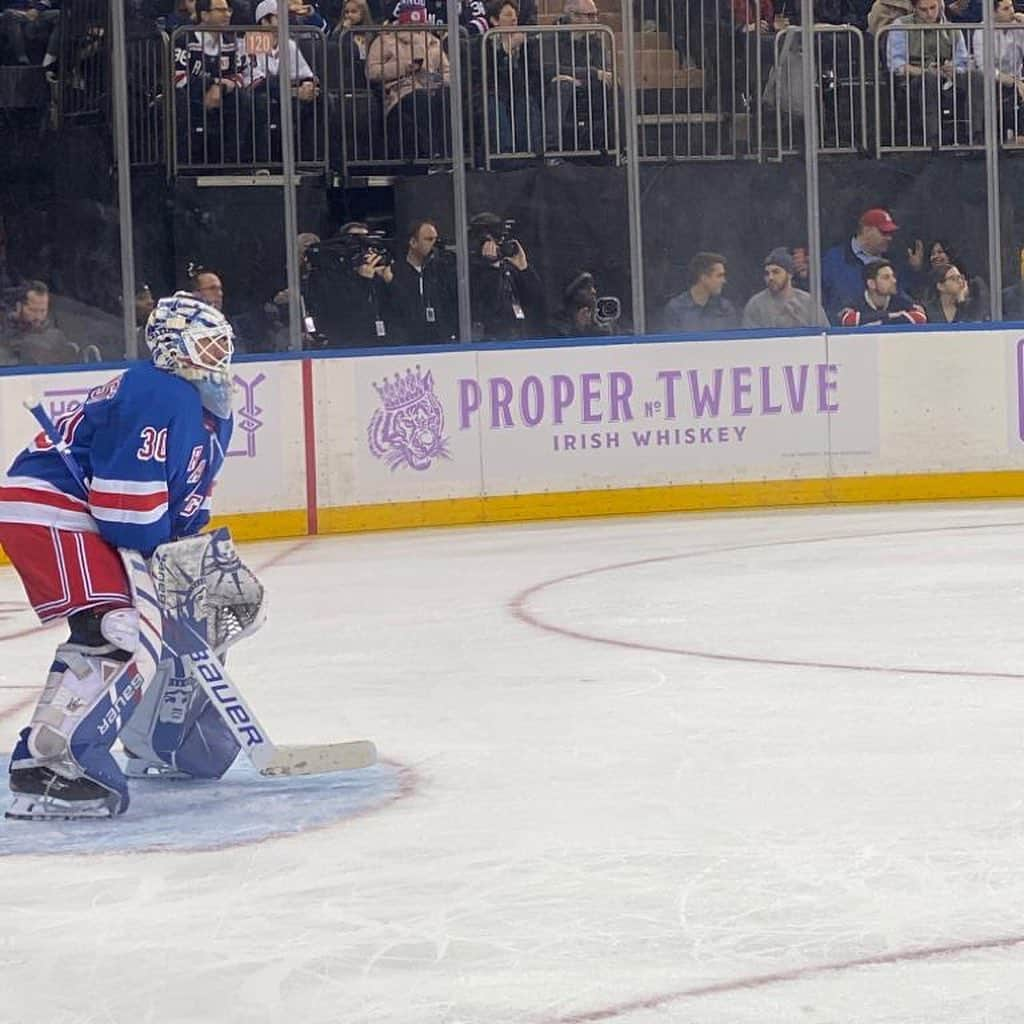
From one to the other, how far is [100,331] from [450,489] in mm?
1930

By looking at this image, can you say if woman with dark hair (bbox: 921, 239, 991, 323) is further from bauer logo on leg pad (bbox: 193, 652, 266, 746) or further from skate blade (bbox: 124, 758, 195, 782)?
bauer logo on leg pad (bbox: 193, 652, 266, 746)

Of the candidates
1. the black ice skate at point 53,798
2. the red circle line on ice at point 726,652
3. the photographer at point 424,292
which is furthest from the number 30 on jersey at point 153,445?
the photographer at point 424,292

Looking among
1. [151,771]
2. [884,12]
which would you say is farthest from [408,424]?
[151,771]

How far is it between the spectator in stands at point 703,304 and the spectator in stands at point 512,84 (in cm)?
109

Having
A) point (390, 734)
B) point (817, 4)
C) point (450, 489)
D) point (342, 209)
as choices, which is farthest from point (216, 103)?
point (390, 734)

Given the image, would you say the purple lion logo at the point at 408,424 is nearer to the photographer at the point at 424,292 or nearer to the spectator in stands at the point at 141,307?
the photographer at the point at 424,292

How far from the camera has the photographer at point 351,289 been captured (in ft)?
37.7

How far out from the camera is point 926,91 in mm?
12781

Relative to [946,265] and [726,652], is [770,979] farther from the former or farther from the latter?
[946,265]

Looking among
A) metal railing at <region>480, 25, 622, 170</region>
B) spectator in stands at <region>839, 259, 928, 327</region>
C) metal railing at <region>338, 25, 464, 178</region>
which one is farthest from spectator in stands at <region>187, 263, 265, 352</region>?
spectator in stands at <region>839, 259, 928, 327</region>

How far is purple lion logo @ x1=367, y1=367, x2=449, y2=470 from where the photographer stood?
1133 centimetres

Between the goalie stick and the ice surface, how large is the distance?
0.33ft

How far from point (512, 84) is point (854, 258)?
6.96 feet

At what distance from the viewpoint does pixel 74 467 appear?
482 centimetres
